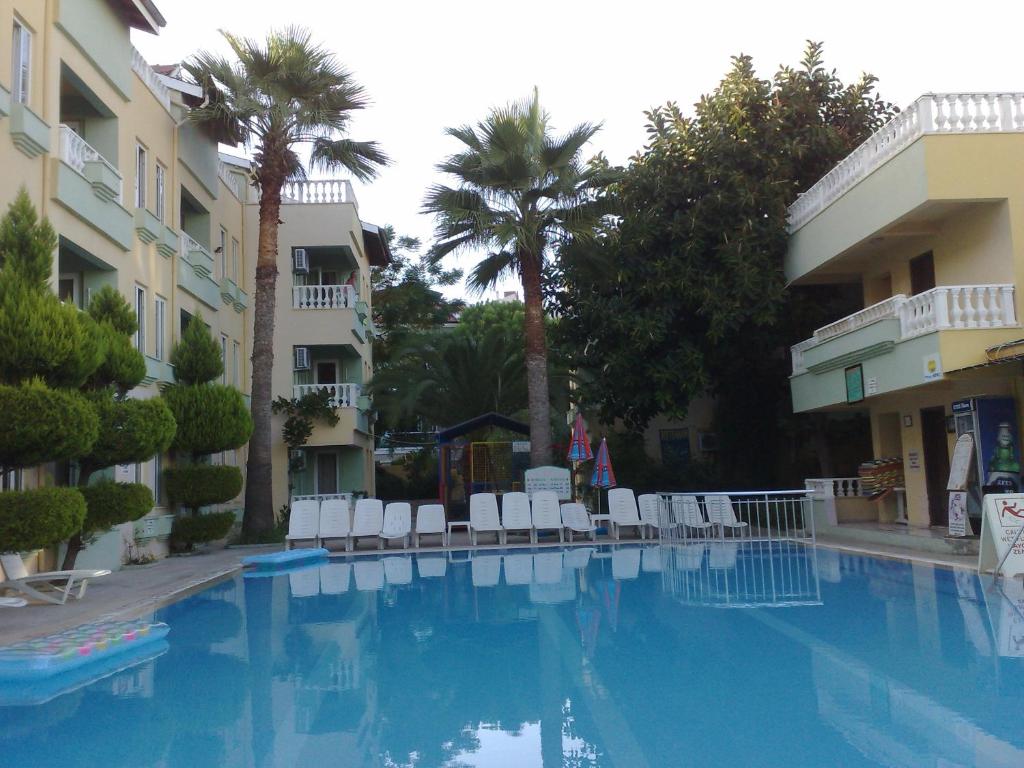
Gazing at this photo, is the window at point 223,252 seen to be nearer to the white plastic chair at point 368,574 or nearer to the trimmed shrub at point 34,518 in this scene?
the white plastic chair at point 368,574

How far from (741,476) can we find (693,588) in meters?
13.8

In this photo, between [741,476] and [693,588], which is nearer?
[693,588]

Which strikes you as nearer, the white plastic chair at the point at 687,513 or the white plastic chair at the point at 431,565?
the white plastic chair at the point at 431,565

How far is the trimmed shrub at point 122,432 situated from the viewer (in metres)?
13.3

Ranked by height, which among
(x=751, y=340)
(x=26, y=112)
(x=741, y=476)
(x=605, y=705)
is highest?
(x=26, y=112)

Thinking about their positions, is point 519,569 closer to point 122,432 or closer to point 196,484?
point 122,432

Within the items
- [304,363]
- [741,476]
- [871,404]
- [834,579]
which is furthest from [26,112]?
[741,476]

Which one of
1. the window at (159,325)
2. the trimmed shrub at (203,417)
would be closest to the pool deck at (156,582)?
the trimmed shrub at (203,417)

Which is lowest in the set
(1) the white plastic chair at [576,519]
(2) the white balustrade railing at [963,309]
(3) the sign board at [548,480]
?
(1) the white plastic chair at [576,519]

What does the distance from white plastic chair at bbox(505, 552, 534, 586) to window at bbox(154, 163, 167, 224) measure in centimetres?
955

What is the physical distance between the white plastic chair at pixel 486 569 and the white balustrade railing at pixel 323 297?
442 inches

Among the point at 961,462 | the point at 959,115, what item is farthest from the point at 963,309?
the point at 959,115

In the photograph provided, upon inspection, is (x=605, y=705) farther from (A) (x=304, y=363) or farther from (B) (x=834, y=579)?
(A) (x=304, y=363)

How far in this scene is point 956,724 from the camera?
5.85 meters
